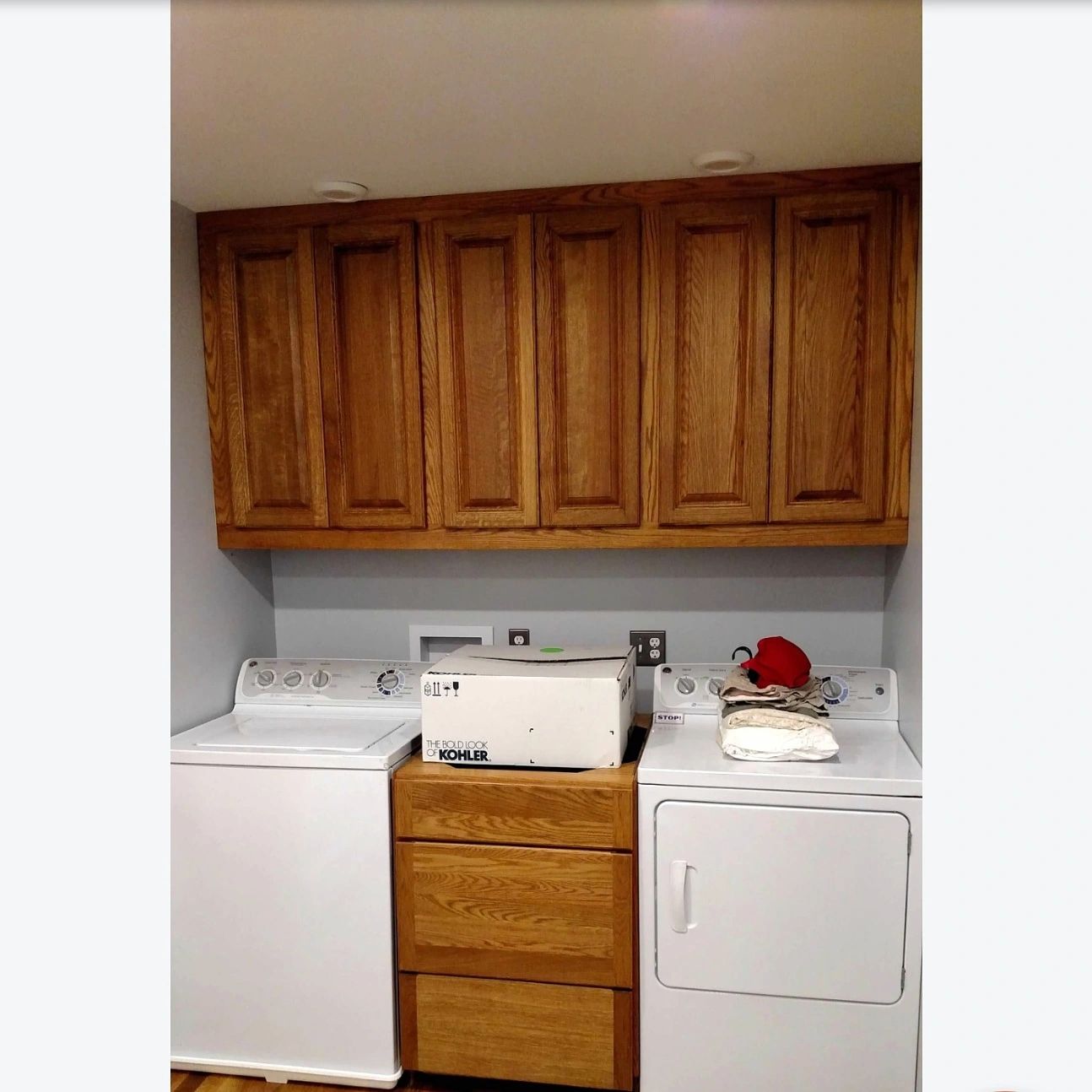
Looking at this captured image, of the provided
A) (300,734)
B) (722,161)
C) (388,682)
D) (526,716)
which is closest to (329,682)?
(388,682)

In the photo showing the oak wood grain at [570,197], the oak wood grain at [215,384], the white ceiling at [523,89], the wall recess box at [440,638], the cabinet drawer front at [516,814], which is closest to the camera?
the white ceiling at [523,89]

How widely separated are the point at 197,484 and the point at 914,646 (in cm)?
193

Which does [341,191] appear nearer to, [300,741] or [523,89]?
[523,89]

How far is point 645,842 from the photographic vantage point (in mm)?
2010

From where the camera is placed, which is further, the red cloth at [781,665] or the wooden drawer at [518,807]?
the red cloth at [781,665]

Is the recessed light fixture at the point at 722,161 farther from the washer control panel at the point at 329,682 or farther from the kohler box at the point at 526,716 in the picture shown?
the washer control panel at the point at 329,682

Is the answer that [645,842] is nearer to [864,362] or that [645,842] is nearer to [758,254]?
[864,362]

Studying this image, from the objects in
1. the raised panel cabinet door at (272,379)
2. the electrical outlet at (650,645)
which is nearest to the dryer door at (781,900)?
the electrical outlet at (650,645)

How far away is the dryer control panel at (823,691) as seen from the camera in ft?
7.68

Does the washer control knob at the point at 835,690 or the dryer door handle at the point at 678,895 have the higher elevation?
the washer control knob at the point at 835,690

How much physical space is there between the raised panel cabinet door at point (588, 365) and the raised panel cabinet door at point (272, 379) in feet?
2.09

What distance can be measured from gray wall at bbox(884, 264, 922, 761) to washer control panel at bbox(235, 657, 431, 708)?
1311 mm

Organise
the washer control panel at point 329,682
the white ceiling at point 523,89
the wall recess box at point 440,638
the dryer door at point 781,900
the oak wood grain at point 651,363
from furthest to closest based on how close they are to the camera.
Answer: the wall recess box at point 440,638 → the washer control panel at point 329,682 → the oak wood grain at point 651,363 → the dryer door at point 781,900 → the white ceiling at point 523,89
